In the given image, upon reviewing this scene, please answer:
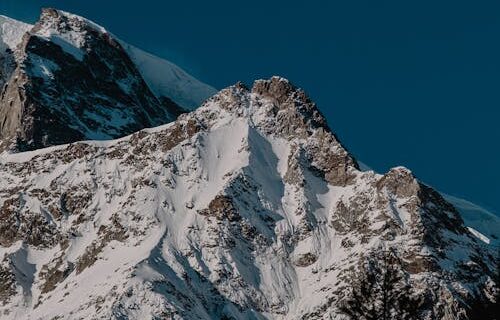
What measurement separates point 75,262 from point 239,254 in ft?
87.3

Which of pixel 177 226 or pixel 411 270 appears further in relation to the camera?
pixel 177 226

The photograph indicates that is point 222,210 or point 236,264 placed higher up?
point 222,210

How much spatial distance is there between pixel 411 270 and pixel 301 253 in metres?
19.5

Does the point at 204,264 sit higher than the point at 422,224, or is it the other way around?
the point at 422,224

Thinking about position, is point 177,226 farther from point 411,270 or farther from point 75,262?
point 411,270

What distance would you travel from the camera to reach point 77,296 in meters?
180

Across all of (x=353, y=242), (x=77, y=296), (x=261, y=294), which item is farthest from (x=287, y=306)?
(x=77, y=296)

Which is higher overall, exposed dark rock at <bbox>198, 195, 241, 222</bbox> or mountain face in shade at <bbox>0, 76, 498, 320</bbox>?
exposed dark rock at <bbox>198, 195, 241, 222</bbox>

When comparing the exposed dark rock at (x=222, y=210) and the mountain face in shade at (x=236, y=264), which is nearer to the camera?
the mountain face in shade at (x=236, y=264)

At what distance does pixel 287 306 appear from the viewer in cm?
18262

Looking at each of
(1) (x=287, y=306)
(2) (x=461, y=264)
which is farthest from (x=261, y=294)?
(2) (x=461, y=264)

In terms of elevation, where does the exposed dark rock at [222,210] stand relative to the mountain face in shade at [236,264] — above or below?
above

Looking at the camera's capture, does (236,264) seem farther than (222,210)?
No

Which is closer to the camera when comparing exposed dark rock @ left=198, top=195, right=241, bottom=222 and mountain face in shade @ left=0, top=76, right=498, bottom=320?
mountain face in shade @ left=0, top=76, right=498, bottom=320
